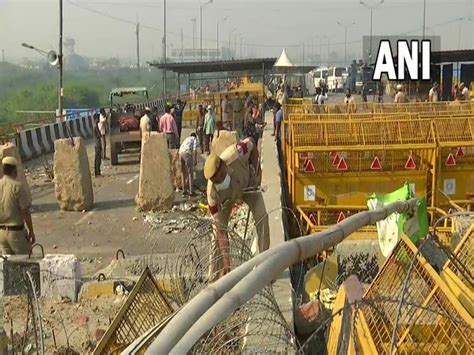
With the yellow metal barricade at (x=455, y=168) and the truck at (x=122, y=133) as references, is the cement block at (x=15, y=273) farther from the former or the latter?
the truck at (x=122, y=133)

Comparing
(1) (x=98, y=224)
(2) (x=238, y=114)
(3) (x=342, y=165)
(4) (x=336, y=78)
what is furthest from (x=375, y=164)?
(4) (x=336, y=78)

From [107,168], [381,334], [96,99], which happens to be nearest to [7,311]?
[381,334]

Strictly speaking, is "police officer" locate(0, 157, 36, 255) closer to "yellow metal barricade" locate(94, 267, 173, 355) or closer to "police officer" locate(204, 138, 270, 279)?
"police officer" locate(204, 138, 270, 279)

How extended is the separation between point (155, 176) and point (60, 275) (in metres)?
5.90

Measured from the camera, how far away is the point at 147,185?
44.1 ft

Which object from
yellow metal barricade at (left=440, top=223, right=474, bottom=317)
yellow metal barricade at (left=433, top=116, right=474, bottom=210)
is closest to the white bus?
yellow metal barricade at (left=433, top=116, right=474, bottom=210)

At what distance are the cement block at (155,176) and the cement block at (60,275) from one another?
5711 millimetres

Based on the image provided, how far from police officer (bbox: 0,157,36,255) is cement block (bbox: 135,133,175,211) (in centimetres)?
531

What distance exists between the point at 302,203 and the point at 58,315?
4774 millimetres

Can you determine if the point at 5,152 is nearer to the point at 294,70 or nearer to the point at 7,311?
the point at 7,311

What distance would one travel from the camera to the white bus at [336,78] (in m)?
71.5

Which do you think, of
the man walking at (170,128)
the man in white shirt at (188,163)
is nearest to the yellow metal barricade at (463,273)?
the man in white shirt at (188,163)

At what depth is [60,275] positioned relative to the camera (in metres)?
7.50

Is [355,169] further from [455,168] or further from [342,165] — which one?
[455,168]
